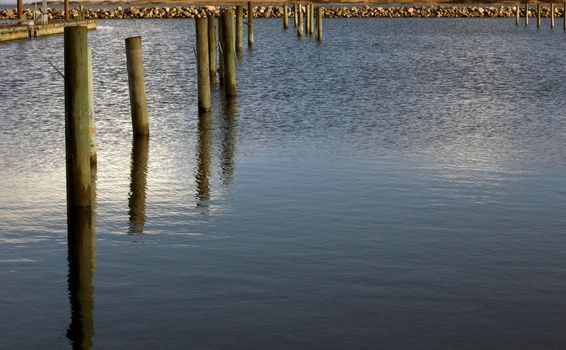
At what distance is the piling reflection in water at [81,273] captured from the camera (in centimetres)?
1029

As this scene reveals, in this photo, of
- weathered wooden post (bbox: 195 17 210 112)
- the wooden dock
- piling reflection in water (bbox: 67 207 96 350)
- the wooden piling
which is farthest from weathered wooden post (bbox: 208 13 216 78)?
the wooden dock

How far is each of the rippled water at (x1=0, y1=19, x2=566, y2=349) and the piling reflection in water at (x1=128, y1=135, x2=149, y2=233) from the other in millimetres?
40

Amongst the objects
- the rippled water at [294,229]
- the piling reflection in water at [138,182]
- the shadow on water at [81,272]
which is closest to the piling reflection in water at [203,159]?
the rippled water at [294,229]

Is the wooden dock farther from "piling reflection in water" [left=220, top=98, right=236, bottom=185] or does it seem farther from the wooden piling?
the wooden piling

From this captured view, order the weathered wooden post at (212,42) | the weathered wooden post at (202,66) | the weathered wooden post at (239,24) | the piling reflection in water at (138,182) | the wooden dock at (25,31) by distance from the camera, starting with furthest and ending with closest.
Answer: the wooden dock at (25,31) → the weathered wooden post at (239,24) → the weathered wooden post at (212,42) → the weathered wooden post at (202,66) → the piling reflection in water at (138,182)

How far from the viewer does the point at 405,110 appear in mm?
29547

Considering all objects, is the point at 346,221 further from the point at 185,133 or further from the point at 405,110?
the point at 405,110

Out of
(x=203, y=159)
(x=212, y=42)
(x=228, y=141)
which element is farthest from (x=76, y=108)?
(x=212, y=42)

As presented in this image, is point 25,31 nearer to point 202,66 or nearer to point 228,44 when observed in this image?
point 228,44

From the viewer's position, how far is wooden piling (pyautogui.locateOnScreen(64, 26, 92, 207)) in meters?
14.0

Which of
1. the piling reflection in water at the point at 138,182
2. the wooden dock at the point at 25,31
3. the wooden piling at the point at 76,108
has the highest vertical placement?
the wooden dock at the point at 25,31

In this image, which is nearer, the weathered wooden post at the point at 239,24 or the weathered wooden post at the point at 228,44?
the weathered wooden post at the point at 228,44

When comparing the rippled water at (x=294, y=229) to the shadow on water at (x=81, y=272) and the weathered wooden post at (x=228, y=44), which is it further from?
the weathered wooden post at (x=228, y=44)

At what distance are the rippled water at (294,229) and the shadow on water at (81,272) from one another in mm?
39
